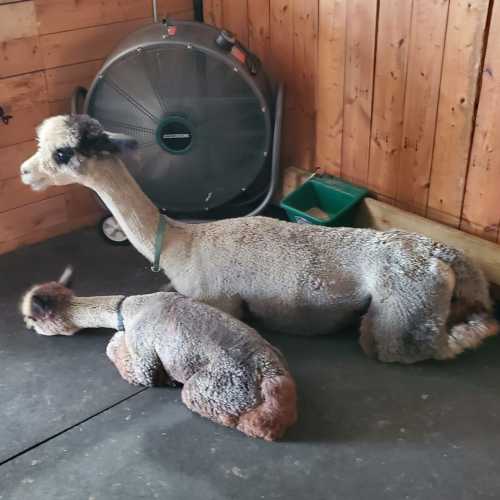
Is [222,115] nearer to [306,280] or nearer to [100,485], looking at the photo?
[306,280]

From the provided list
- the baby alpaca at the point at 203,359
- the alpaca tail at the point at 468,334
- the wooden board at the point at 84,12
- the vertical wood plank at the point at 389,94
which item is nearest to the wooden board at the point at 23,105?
the wooden board at the point at 84,12

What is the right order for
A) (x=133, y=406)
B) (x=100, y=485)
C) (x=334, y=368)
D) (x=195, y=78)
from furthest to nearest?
(x=195, y=78) → (x=334, y=368) → (x=133, y=406) → (x=100, y=485)

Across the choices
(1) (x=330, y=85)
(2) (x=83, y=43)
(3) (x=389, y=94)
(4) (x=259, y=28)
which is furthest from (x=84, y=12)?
(3) (x=389, y=94)

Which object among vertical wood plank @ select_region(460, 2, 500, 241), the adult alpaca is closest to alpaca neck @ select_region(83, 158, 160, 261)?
the adult alpaca

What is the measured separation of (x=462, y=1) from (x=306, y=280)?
3.36 ft

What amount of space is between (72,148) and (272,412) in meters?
1.04

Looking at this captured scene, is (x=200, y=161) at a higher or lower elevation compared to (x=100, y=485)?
higher

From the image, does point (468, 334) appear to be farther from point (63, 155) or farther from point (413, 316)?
point (63, 155)

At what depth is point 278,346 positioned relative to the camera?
2258mm

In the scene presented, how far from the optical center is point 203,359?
193 cm

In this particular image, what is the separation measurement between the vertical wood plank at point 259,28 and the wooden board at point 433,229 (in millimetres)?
814

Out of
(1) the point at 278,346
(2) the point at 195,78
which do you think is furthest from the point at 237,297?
(2) the point at 195,78

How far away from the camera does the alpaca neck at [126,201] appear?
220 centimetres

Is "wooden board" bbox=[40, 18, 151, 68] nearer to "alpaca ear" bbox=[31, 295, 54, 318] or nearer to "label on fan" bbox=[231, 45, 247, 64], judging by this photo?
"label on fan" bbox=[231, 45, 247, 64]
